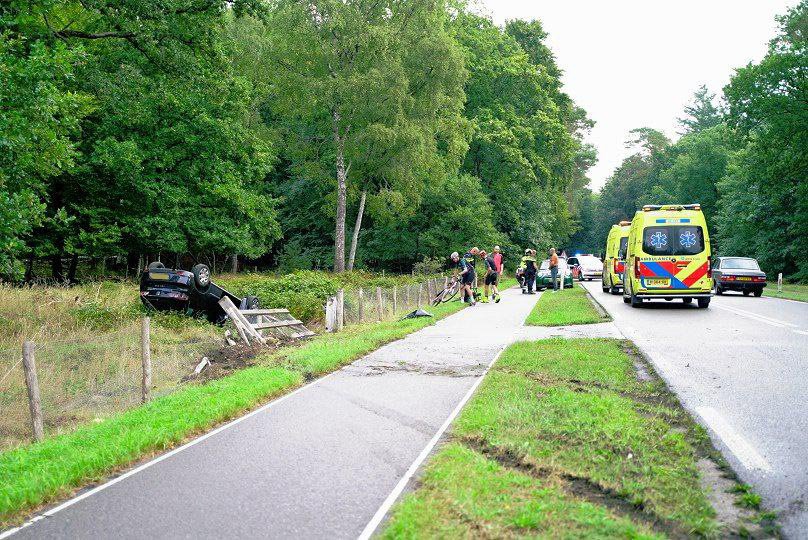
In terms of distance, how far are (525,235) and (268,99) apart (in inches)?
869

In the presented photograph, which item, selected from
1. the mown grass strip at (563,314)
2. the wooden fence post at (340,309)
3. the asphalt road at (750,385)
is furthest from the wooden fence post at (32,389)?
the mown grass strip at (563,314)

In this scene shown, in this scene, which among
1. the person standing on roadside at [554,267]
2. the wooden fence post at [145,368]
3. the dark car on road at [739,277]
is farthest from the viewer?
the person standing on roadside at [554,267]

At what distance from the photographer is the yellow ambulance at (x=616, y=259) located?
95.5ft

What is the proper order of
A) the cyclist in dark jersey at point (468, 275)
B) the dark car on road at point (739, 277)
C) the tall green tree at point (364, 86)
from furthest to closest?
the tall green tree at point (364, 86)
the dark car on road at point (739, 277)
the cyclist in dark jersey at point (468, 275)

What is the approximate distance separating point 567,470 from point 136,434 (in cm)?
423

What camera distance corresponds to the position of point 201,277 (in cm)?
1650

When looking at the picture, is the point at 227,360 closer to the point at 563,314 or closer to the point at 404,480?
the point at 404,480

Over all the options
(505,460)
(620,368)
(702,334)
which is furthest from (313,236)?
(505,460)

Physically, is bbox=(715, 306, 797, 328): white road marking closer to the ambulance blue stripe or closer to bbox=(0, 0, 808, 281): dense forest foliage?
the ambulance blue stripe

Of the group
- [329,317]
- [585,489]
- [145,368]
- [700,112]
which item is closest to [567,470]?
[585,489]

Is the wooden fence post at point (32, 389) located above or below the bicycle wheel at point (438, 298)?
above

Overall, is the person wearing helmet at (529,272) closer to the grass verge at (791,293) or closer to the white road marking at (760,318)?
the grass verge at (791,293)

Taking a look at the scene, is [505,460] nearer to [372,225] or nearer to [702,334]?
[702,334]

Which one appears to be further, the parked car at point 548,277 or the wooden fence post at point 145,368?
the parked car at point 548,277
